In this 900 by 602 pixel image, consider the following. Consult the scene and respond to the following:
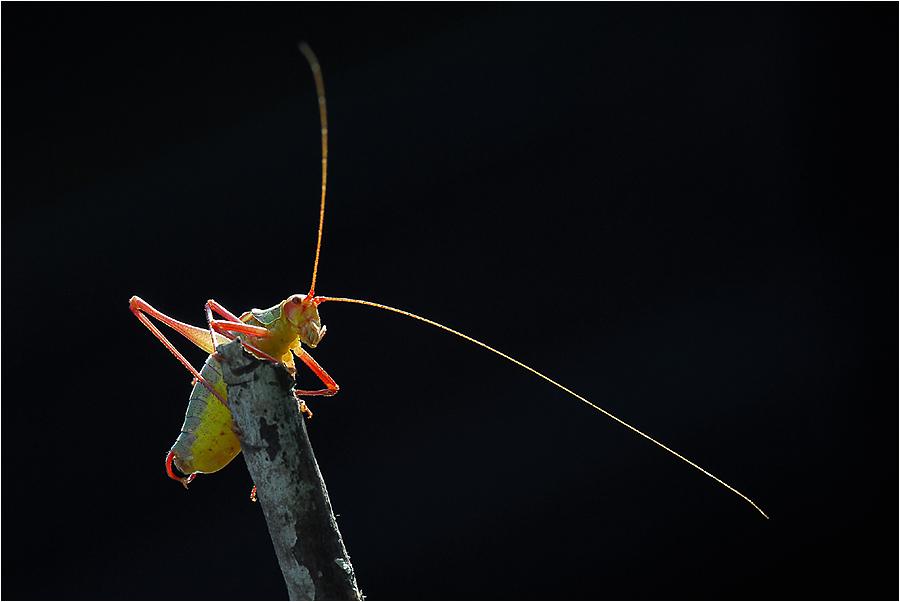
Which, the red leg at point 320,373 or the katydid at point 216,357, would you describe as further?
the red leg at point 320,373

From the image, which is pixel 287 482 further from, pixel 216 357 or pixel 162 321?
pixel 162 321

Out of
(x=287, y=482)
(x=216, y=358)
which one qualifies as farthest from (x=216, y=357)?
(x=287, y=482)

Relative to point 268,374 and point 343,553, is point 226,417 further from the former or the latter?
point 343,553

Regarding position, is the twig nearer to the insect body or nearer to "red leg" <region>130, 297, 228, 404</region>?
the insect body

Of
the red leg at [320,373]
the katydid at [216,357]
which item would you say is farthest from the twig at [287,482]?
the red leg at [320,373]

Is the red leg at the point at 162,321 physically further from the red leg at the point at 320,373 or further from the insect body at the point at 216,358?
the red leg at the point at 320,373

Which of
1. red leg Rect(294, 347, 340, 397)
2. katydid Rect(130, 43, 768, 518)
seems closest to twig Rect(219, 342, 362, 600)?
katydid Rect(130, 43, 768, 518)
